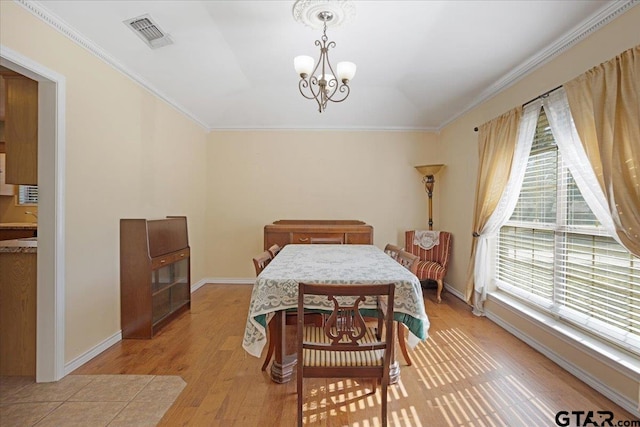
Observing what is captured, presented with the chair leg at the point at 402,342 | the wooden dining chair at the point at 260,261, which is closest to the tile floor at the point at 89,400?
the wooden dining chair at the point at 260,261

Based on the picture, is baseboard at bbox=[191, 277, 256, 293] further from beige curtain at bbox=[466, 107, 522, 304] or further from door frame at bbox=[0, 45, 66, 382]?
beige curtain at bbox=[466, 107, 522, 304]

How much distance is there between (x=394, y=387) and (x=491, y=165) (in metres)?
2.39

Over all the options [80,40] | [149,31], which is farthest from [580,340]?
[80,40]

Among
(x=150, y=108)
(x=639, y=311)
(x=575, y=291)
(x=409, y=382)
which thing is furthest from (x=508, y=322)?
(x=150, y=108)

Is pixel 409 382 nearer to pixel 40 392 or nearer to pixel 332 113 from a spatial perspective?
pixel 40 392

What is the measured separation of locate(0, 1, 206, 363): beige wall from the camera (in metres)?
2.21

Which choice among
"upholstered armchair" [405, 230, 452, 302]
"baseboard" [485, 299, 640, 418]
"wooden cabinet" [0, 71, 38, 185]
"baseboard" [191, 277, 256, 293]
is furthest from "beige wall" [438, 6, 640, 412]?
"wooden cabinet" [0, 71, 38, 185]

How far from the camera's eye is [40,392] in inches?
81.4

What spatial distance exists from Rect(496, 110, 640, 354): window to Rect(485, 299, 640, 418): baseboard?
0.14m

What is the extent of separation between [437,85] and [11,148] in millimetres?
4139

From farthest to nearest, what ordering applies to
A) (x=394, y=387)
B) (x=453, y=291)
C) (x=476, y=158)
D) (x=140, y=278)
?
(x=453, y=291) → (x=476, y=158) → (x=140, y=278) → (x=394, y=387)

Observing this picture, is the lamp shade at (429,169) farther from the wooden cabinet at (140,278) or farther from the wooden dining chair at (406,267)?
the wooden cabinet at (140,278)

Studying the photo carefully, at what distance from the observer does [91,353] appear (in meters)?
2.54

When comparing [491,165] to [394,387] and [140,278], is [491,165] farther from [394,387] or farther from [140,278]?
[140,278]
